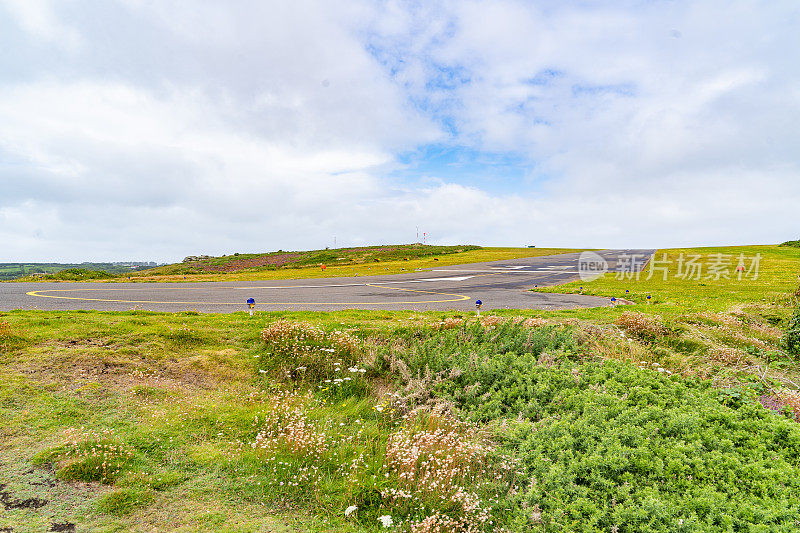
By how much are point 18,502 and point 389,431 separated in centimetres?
435

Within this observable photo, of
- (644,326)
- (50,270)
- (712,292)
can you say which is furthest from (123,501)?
(50,270)

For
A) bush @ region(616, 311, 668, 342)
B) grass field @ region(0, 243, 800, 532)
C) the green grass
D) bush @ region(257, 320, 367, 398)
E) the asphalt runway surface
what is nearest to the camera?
grass field @ region(0, 243, 800, 532)

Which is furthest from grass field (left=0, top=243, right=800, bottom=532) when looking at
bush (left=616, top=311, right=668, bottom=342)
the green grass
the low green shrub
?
the green grass

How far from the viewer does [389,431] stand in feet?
18.9

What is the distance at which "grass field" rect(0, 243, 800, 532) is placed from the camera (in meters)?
3.89

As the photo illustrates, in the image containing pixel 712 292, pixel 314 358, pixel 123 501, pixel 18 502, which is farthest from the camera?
pixel 712 292

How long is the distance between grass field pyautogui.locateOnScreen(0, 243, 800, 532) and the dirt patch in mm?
20

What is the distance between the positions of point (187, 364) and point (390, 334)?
4.65 meters

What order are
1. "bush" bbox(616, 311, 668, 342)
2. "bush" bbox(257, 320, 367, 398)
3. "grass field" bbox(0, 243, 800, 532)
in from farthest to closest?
"bush" bbox(616, 311, 668, 342) < "bush" bbox(257, 320, 367, 398) < "grass field" bbox(0, 243, 800, 532)

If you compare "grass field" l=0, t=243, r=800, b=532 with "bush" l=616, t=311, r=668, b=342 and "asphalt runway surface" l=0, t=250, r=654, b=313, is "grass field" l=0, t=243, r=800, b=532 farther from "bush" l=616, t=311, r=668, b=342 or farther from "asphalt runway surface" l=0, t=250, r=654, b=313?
"asphalt runway surface" l=0, t=250, r=654, b=313

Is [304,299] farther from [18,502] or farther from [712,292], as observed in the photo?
[712,292]

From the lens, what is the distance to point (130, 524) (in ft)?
12.0

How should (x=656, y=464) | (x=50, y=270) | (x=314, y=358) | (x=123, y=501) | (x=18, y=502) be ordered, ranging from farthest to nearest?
(x=50, y=270) → (x=314, y=358) → (x=656, y=464) → (x=123, y=501) → (x=18, y=502)

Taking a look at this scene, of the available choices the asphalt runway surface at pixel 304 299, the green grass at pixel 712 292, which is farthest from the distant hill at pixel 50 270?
the green grass at pixel 712 292
